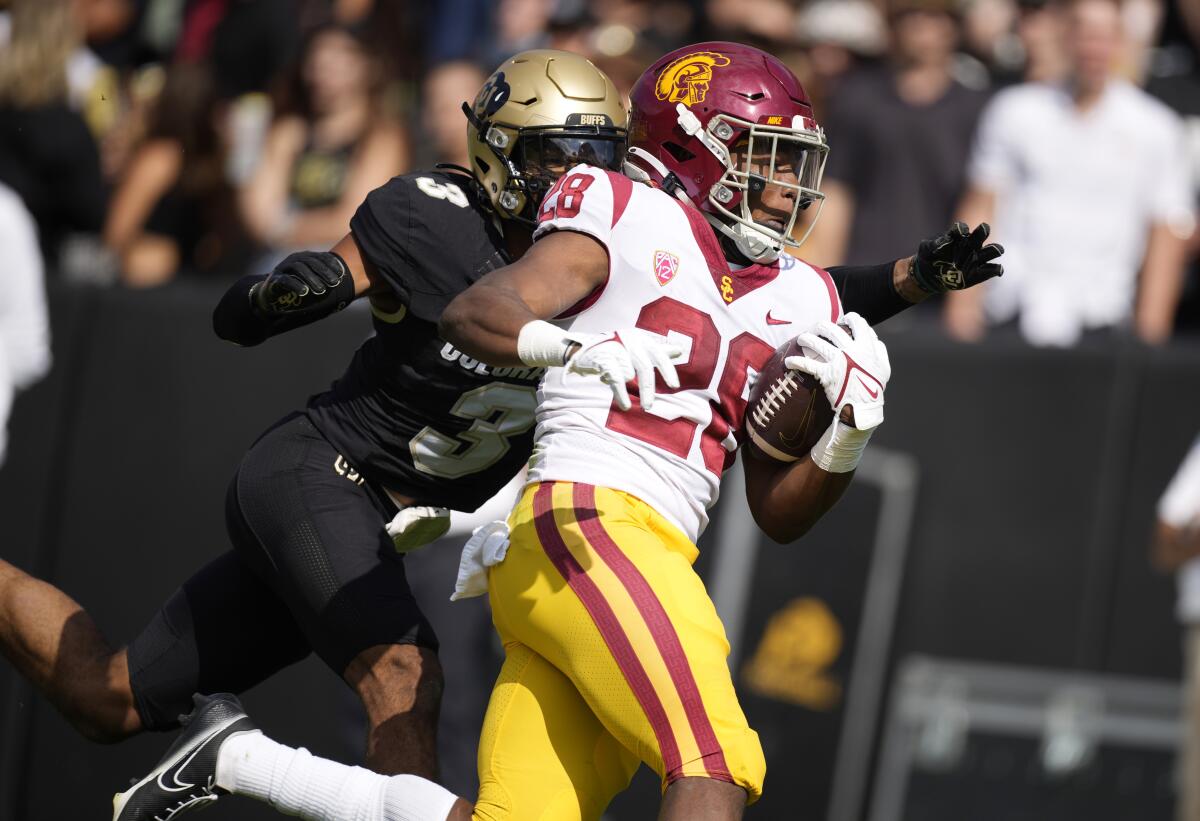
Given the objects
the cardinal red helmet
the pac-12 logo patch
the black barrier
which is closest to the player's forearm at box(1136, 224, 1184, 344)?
the black barrier

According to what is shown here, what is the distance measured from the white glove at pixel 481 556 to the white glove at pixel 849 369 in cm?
69

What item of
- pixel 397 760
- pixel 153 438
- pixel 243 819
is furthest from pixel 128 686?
pixel 153 438

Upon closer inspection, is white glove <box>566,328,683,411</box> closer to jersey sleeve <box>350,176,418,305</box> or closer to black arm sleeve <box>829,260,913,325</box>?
jersey sleeve <box>350,176,418,305</box>

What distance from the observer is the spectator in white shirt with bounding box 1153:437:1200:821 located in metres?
Result: 6.16

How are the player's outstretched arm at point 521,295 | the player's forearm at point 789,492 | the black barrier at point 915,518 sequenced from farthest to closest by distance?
the black barrier at point 915,518
the player's forearm at point 789,492
the player's outstretched arm at point 521,295

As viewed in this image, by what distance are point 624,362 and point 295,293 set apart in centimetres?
104

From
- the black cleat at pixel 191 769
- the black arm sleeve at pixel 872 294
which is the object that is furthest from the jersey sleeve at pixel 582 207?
the black cleat at pixel 191 769

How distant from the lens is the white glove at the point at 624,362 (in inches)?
128

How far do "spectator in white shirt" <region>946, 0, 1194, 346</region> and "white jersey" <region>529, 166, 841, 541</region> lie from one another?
11.5 feet

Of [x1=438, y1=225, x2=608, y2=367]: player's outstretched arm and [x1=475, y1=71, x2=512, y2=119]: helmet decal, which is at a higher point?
[x1=438, y1=225, x2=608, y2=367]: player's outstretched arm

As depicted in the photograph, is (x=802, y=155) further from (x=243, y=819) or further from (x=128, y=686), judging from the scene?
(x=243, y=819)

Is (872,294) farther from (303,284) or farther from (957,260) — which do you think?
(303,284)

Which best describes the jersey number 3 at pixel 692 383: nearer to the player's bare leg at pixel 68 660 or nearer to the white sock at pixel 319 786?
the white sock at pixel 319 786

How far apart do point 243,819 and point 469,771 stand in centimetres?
98
